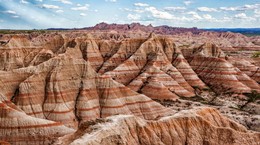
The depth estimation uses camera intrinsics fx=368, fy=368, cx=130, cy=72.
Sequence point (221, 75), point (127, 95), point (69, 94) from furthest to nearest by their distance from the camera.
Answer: point (221, 75) < point (127, 95) < point (69, 94)

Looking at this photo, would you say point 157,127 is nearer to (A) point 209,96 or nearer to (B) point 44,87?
(B) point 44,87

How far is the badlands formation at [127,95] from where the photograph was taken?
147 ft

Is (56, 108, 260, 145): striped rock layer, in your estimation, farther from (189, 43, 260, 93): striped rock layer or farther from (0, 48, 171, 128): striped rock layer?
(189, 43, 260, 93): striped rock layer

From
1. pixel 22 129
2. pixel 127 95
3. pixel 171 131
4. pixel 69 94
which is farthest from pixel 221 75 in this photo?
pixel 22 129

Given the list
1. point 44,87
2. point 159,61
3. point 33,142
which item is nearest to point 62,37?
point 159,61

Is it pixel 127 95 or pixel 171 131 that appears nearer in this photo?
pixel 171 131

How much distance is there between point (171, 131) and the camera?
147 ft

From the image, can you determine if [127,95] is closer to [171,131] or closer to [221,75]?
[171,131]

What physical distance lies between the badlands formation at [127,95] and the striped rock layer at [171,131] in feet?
0.38

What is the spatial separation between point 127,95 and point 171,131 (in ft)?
111

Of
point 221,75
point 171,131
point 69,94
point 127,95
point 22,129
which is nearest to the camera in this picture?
point 171,131

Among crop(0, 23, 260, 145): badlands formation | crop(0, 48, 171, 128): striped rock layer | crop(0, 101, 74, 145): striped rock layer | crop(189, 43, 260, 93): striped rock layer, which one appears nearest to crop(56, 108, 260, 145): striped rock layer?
crop(0, 23, 260, 145): badlands formation

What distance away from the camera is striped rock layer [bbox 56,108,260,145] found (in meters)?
41.6

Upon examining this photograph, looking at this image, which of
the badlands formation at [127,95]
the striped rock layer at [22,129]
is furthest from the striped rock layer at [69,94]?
the striped rock layer at [22,129]
